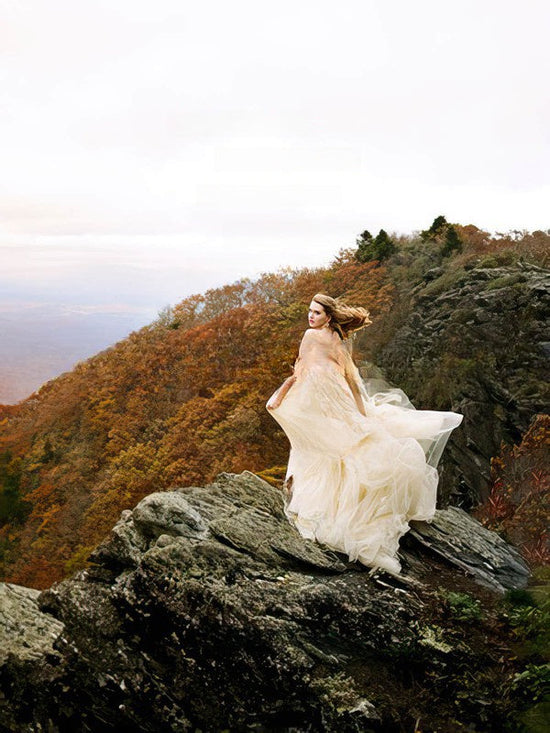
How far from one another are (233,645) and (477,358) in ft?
22.5

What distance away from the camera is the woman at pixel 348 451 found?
217 inches

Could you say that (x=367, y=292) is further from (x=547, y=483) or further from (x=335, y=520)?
(x=335, y=520)

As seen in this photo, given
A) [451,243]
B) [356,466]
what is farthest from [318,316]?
[451,243]

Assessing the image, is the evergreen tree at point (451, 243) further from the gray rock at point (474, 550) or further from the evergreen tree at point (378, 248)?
the gray rock at point (474, 550)

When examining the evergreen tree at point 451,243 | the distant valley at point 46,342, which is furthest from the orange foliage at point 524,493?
the distant valley at point 46,342

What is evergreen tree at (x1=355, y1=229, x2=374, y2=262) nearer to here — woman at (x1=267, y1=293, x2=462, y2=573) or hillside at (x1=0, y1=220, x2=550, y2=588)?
hillside at (x1=0, y1=220, x2=550, y2=588)

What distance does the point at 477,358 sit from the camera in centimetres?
962

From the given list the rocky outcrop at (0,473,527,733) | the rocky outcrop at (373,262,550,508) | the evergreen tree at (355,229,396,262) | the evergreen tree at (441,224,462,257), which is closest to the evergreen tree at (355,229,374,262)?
the evergreen tree at (355,229,396,262)

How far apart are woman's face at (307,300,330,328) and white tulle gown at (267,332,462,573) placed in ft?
0.57

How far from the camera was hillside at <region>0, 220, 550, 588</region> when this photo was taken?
9.27 meters

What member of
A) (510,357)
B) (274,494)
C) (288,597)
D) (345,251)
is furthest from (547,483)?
(345,251)

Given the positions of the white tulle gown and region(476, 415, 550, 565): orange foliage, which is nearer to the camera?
the white tulle gown

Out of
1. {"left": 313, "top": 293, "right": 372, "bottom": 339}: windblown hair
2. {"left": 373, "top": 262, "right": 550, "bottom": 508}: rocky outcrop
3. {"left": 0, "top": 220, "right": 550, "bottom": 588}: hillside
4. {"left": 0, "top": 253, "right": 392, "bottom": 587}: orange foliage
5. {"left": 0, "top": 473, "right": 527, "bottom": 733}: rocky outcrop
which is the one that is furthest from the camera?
{"left": 0, "top": 253, "right": 392, "bottom": 587}: orange foliage

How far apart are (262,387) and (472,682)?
849 centimetres
